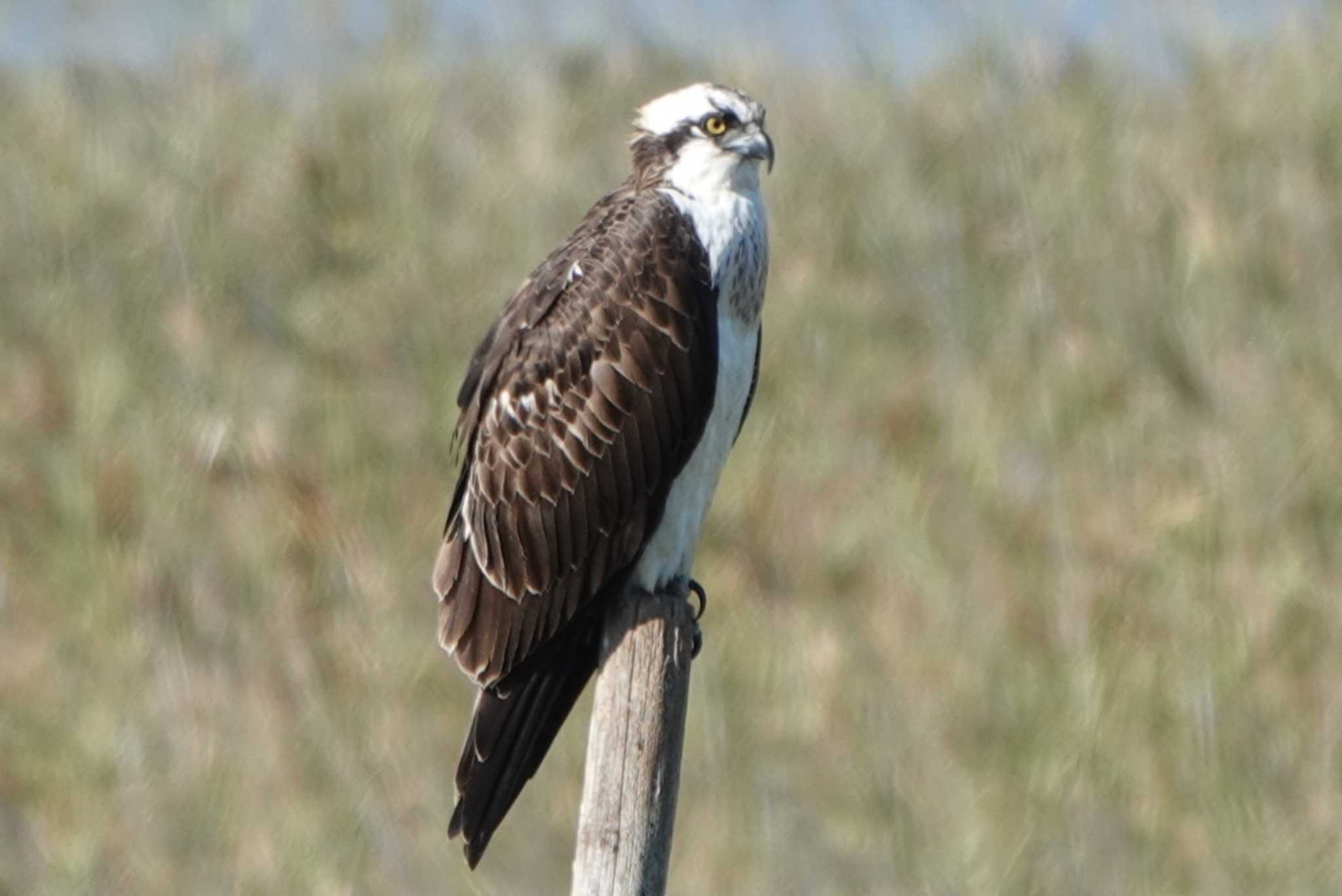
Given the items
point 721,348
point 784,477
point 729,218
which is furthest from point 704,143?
point 784,477

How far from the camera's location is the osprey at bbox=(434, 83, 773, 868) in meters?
4.94

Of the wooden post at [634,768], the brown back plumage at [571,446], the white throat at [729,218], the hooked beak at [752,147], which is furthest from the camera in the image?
the hooked beak at [752,147]

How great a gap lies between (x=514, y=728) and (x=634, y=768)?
2.51 feet

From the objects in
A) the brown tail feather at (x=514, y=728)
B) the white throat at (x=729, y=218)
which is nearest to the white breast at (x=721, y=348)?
the white throat at (x=729, y=218)

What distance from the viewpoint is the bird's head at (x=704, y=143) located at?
17.0 feet

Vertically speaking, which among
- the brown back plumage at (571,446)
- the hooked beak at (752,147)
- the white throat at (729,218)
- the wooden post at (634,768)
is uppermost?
the hooked beak at (752,147)

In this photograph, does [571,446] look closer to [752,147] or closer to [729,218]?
[729,218]

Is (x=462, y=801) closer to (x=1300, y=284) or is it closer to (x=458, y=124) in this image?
(x=1300, y=284)

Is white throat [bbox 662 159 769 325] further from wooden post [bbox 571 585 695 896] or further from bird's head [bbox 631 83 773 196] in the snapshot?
wooden post [bbox 571 585 695 896]

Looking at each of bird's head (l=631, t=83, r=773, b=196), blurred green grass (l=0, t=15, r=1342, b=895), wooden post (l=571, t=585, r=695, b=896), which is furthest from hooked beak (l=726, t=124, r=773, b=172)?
blurred green grass (l=0, t=15, r=1342, b=895)

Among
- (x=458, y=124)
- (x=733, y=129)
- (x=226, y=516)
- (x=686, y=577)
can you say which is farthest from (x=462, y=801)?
(x=458, y=124)

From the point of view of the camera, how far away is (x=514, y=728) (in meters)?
4.84

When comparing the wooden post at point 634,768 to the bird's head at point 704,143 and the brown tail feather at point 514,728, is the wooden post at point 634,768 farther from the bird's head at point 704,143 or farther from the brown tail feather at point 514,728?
the bird's head at point 704,143

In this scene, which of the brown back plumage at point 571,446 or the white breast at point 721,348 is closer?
the brown back plumage at point 571,446
